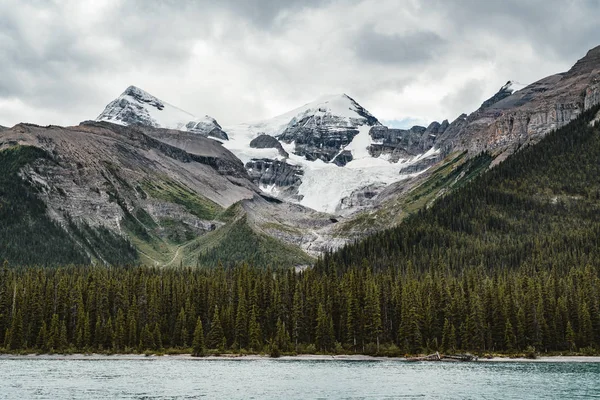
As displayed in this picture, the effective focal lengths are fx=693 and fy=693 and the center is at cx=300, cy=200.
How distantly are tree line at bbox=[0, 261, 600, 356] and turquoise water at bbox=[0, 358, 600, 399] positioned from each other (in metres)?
14.4

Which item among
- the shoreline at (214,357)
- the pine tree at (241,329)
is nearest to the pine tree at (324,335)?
the shoreline at (214,357)

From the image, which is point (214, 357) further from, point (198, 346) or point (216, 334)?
point (216, 334)

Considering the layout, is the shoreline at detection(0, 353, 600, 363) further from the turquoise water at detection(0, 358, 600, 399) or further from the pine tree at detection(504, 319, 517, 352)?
the pine tree at detection(504, 319, 517, 352)

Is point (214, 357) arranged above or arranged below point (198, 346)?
below

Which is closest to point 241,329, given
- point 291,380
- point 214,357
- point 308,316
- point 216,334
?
point 216,334

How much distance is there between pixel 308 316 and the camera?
162500 millimetres

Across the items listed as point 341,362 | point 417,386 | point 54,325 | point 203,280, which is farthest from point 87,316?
point 417,386

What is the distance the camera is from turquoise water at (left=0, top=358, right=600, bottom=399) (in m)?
90.0

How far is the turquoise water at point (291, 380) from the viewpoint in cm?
9000

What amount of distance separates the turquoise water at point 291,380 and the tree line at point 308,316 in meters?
14.4

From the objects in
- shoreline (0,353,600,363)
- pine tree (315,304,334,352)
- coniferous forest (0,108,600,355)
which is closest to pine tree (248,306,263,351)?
coniferous forest (0,108,600,355)

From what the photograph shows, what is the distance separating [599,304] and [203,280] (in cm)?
9423

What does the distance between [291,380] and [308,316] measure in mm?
56099

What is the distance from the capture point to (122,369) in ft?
404
